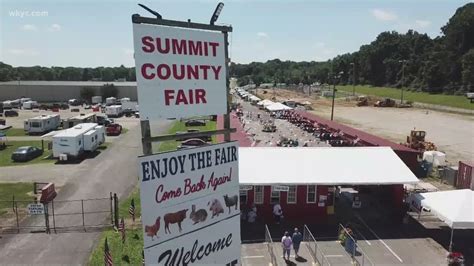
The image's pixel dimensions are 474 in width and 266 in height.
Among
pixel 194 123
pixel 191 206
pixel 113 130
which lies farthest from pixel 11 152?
pixel 191 206

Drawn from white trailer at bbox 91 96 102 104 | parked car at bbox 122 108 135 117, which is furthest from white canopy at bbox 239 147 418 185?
white trailer at bbox 91 96 102 104

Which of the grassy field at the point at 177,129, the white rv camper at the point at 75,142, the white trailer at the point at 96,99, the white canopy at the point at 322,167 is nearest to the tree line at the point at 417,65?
the white trailer at the point at 96,99

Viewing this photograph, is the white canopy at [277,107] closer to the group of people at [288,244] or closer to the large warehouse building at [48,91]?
the group of people at [288,244]

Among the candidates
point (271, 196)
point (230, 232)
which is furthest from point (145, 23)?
point (271, 196)

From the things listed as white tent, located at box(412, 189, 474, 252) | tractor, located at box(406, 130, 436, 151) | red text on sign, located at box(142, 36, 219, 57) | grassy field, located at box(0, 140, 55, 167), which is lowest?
grassy field, located at box(0, 140, 55, 167)

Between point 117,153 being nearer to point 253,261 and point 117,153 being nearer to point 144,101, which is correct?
point 253,261

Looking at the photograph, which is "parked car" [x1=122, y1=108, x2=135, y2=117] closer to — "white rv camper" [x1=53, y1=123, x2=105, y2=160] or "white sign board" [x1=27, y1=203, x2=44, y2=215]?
"white rv camper" [x1=53, y1=123, x2=105, y2=160]

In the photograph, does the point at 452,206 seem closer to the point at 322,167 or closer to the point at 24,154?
the point at 322,167
